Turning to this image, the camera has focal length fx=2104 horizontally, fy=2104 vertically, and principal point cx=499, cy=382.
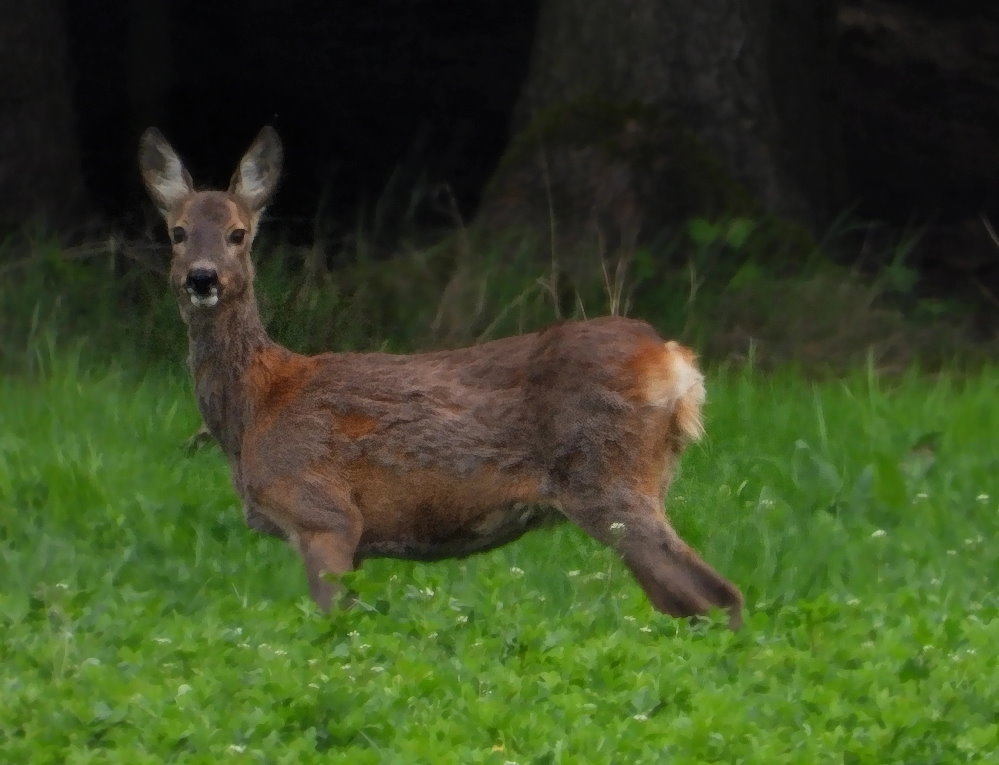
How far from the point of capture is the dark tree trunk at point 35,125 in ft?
38.0

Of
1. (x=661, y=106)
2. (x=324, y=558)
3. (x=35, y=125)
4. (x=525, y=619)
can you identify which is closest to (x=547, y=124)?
(x=661, y=106)

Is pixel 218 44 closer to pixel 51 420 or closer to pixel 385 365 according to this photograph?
pixel 51 420

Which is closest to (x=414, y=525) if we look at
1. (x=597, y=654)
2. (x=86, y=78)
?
(x=597, y=654)

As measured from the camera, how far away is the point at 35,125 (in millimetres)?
11727

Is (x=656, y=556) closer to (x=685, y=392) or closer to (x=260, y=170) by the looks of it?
(x=685, y=392)

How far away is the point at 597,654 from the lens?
5.42 m

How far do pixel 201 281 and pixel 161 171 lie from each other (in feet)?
2.90

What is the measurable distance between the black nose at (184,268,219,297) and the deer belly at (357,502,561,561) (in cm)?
100

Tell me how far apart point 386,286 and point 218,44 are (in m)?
4.97

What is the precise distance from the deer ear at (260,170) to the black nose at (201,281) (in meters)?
0.62

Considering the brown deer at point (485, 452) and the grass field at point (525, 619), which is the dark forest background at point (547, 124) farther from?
the brown deer at point (485, 452)

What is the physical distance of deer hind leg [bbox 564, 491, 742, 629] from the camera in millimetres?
6195

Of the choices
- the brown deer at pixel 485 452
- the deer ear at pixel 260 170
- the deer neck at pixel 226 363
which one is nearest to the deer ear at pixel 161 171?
the deer ear at pixel 260 170

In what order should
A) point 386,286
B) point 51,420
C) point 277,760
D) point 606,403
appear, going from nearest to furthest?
1. point 277,760
2. point 606,403
3. point 51,420
4. point 386,286
